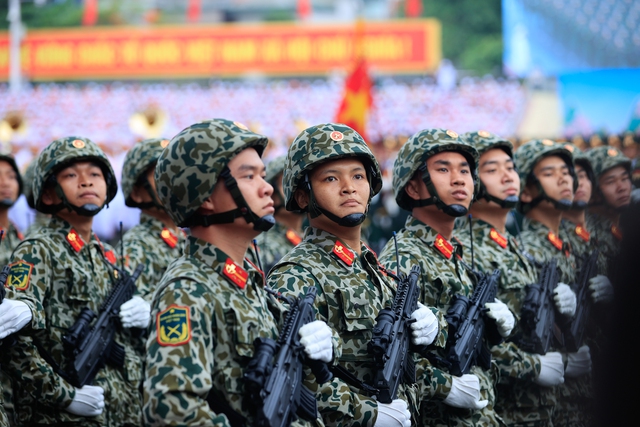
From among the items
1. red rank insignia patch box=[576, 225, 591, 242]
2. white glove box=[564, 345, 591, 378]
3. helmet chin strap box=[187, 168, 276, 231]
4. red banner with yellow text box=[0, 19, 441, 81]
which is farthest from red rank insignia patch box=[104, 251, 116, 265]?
red banner with yellow text box=[0, 19, 441, 81]

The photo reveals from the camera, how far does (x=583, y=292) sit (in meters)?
6.73

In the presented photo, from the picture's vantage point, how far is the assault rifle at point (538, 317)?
6.02 metres

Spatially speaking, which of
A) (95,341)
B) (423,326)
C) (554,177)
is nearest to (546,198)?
(554,177)

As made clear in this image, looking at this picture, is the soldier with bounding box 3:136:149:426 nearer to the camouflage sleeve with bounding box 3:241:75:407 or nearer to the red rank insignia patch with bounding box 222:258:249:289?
the camouflage sleeve with bounding box 3:241:75:407

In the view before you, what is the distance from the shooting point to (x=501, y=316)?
5.36m

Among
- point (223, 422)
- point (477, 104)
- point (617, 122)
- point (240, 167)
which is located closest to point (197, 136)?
point (240, 167)

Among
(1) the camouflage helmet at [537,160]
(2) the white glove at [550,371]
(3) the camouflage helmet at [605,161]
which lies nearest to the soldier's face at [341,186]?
(2) the white glove at [550,371]

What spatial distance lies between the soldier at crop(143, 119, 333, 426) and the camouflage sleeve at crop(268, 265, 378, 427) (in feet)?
1.12

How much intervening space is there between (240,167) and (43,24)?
59.0 m

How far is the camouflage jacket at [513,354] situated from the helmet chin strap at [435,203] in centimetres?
64

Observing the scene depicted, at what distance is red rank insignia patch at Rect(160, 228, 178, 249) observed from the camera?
709 centimetres

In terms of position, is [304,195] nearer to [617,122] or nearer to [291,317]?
[291,317]

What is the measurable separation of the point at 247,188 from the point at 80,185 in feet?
8.02

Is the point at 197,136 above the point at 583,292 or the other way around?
above
